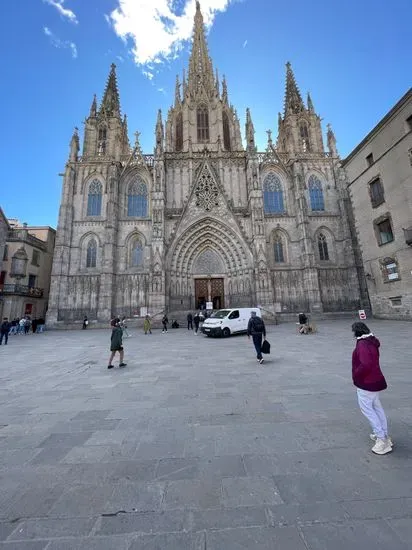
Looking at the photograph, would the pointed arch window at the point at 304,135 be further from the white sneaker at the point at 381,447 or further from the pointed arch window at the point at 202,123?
the white sneaker at the point at 381,447

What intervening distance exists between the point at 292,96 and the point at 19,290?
42.7 m

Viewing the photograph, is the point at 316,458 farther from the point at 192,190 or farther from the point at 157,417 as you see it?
the point at 192,190

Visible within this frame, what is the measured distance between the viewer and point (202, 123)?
3322 cm

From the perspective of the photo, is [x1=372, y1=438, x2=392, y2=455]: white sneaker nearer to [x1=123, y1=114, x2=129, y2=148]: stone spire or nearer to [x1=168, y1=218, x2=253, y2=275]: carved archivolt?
[x1=168, y1=218, x2=253, y2=275]: carved archivolt

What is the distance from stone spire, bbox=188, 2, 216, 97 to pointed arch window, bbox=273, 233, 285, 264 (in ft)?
76.9

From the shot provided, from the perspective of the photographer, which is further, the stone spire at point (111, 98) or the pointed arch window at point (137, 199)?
the stone spire at point (111, 98)

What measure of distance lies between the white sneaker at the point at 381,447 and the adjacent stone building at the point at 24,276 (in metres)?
31.4

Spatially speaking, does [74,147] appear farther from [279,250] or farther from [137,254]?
[279,250]

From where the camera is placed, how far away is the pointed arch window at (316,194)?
28222 millimetres

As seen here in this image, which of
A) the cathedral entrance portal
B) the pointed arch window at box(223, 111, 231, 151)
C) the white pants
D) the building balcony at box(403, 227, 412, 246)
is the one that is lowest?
the white pants

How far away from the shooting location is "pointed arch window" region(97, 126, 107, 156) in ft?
101

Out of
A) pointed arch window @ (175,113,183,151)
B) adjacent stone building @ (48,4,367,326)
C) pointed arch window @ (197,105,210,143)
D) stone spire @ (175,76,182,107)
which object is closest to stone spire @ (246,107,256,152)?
adjacent stone building @ (48,4,367,326)

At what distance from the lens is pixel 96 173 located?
2848cm

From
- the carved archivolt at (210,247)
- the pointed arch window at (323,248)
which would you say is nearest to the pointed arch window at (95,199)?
the carved archivolt at (210,247)
